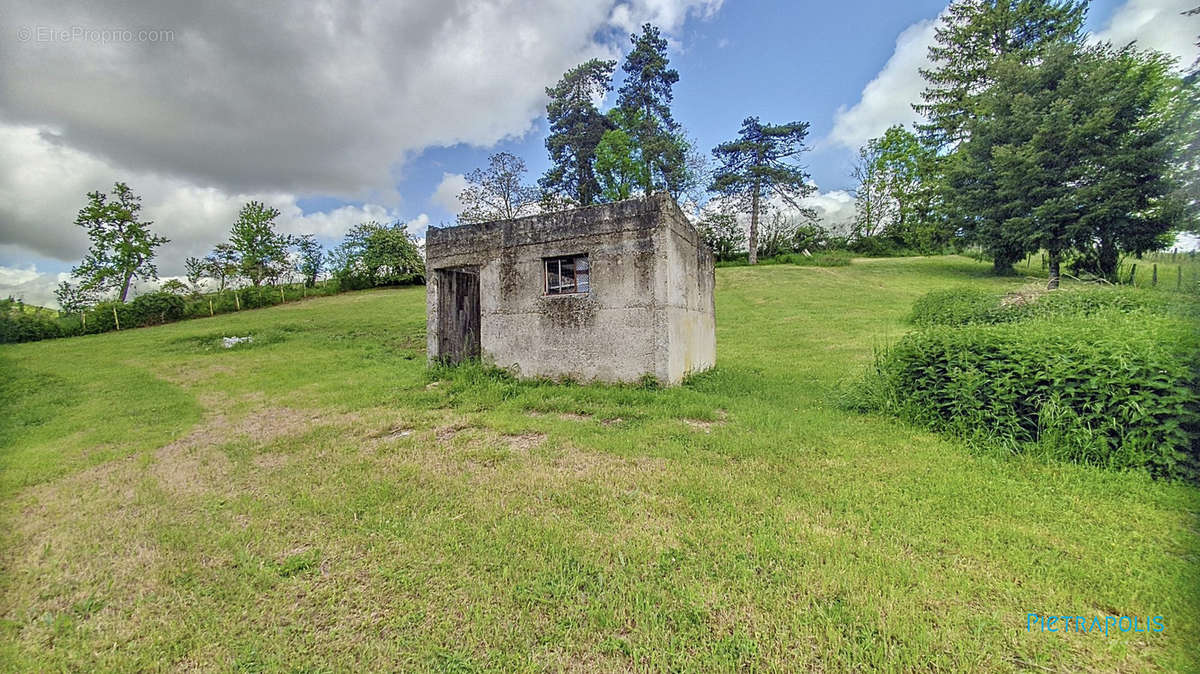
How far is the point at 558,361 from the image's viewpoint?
7453mm

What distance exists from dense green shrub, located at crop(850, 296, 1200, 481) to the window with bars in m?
4.55

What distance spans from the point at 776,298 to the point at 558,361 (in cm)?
1638

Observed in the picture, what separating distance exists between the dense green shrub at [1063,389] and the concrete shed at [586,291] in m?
3.10

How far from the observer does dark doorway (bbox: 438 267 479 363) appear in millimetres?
8914

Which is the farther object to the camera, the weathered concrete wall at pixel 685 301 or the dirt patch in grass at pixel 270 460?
the weathered concrete wall at pixel 685 301

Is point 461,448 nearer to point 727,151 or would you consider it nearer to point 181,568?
point 181,568

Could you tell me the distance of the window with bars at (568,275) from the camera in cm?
730

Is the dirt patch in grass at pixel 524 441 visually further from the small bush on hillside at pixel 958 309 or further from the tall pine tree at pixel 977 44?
the tall pine tree at pixel 977 44

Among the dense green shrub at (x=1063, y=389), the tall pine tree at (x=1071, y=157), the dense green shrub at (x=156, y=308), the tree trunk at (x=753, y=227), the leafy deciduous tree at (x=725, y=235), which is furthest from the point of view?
the leafy deciduous tree at (x=725, y=235)

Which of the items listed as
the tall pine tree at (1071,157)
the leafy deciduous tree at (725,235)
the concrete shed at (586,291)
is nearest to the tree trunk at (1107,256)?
the tall pine tree at (1071,157)

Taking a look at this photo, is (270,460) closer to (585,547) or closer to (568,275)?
(585,547)

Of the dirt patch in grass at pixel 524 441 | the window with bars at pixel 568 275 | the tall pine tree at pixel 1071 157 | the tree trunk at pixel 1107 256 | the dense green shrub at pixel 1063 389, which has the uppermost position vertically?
the tall pine tree at pixel 1071 157

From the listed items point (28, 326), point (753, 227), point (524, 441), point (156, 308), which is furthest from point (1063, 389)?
point (28, 326)

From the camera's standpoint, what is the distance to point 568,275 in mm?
7473
